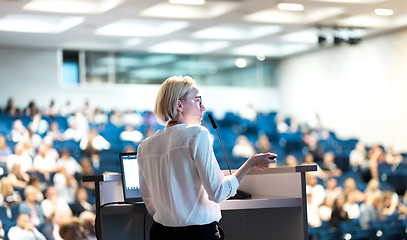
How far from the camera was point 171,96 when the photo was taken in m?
1.59

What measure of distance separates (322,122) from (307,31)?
2.53 m

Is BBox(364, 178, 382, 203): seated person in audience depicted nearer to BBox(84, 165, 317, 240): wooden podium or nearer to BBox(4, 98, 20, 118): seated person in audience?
BBox(84, 165, 317, 240): wooden podium

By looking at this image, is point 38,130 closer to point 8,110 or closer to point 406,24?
point 8,110

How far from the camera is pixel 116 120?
29.5 feet

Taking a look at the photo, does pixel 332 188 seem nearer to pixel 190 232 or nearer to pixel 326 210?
pixel 326 210

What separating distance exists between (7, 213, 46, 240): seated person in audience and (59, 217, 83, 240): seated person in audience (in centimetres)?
79

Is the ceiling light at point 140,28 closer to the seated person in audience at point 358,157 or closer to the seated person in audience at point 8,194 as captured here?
the seated person in audience at point 358,157

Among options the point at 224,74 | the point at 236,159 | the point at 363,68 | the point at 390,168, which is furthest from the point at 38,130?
the point at 363,68

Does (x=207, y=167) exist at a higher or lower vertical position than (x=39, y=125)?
lower

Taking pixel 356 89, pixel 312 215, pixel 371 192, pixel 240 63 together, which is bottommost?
pixel 312 215

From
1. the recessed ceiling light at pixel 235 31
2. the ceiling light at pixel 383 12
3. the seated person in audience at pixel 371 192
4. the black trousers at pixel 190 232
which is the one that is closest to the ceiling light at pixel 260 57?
the recessed ceiling light at pixel 235 31

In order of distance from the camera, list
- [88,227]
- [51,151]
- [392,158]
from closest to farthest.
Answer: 1. [88,227]
2. [51,151]
3. [392,158]

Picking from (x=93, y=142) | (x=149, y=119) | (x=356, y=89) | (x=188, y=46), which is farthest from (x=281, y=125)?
(x=93, y=142)

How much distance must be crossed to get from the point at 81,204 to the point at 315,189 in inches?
107
